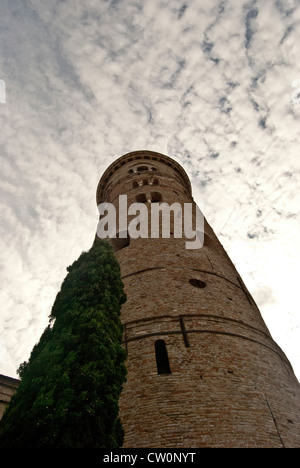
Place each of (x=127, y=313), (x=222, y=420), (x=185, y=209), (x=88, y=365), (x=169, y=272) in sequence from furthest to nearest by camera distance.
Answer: (x=185, y=209) < (x=169, y=272) < (x=127, y=313) < (x=222, y=420) < (x=88, y=365)

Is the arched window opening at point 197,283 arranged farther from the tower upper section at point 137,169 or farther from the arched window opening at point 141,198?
the tower upper section at point 137,169

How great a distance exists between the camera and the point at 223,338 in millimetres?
7891

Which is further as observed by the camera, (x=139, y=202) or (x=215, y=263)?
(x=139, y=202)

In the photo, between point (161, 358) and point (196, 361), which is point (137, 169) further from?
point (196, 361)

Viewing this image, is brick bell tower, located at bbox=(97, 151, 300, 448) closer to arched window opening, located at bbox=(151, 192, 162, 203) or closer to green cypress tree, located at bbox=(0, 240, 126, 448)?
green cypress tree, located at bbox=(0, 240, 126, 448)

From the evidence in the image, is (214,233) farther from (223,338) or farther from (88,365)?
(88,365)

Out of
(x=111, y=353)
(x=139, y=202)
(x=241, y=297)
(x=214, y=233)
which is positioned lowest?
(x=111, y=353)

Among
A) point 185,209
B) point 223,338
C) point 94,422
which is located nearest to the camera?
point 94,422

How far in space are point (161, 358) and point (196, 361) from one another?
846 millimetres

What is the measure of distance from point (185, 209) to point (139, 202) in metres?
2.35

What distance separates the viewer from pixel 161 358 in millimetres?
7504

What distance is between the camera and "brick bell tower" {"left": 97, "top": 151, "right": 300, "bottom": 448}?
5992 mm
